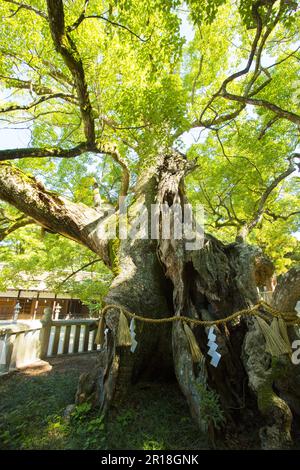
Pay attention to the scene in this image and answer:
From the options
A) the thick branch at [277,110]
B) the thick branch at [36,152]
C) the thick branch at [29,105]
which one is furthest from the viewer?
the thick branch at [29,105]

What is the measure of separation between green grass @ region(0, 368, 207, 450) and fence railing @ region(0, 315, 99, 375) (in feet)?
3.20

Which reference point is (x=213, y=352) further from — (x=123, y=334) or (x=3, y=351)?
(x=3, y=351)

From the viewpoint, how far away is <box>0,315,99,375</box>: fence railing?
4.23m

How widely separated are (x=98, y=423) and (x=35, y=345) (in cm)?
323

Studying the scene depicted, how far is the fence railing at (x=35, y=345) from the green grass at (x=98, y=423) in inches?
38.4

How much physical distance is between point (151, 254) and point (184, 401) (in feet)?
7.11

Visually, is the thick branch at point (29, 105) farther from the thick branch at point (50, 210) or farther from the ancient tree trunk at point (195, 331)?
the ancient tree trunk at point (195, 331)

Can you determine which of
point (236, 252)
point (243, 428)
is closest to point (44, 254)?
point (236, 252)

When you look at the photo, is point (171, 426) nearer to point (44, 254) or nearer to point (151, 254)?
point (151, 254)

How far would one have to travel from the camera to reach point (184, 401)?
118 inches

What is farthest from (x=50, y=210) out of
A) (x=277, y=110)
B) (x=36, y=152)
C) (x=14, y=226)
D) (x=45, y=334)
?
(x=277, y=110)

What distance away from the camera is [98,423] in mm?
2488

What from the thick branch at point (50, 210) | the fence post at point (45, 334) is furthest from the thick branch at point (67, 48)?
the fence post at point (45, 334)

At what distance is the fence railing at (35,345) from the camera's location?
13.9 ft
